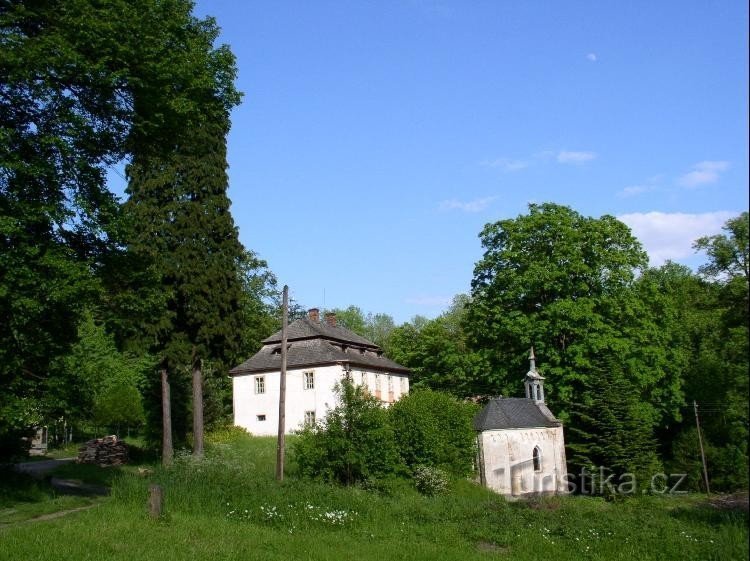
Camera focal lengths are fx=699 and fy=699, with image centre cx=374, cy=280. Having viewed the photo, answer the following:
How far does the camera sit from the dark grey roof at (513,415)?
3259 cm

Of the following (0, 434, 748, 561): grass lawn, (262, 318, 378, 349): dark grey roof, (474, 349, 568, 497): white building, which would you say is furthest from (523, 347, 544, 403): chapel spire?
(262, 318, 378, 349): dark grey roof

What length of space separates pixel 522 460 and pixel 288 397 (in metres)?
18.2

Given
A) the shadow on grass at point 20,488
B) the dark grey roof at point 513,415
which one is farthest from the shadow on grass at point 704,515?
the shadow on grass at point 20,488

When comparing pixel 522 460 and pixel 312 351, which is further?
pixel 312 351

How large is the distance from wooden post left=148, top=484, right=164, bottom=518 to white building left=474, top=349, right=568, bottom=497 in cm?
1873

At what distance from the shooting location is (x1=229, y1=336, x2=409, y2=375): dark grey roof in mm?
45469

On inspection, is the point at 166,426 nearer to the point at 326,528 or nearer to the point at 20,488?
the point at 20,488

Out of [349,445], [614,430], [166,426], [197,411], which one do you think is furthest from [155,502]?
[614,430]

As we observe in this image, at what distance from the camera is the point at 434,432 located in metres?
28.5

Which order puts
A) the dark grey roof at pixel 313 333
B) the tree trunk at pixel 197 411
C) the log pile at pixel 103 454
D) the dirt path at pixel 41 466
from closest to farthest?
the tree trunk at pixel 197 411, the dirt path at pixel 41 466, the log pile at pixel 103 454, the dark grey roof at pixel 313 333

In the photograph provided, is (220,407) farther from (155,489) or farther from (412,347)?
(155,489)

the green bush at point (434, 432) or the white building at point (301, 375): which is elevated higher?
the white building at point (301, 375)

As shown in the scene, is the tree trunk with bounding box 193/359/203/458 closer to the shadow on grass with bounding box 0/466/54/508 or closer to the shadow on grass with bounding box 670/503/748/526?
the shadow on grass with bounding box 0/466/54/508

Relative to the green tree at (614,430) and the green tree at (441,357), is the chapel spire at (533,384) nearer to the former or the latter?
the green tree at (614,430)
